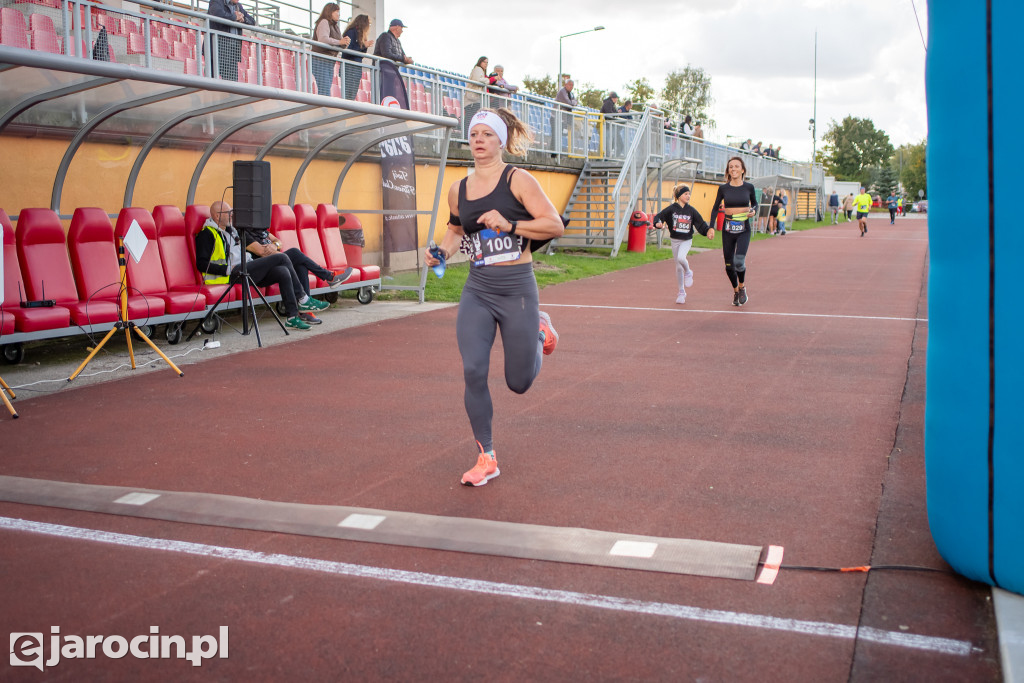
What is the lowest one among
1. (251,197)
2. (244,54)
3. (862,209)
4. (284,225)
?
(284,225)

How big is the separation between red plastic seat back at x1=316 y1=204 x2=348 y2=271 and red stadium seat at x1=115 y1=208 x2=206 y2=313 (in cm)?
306

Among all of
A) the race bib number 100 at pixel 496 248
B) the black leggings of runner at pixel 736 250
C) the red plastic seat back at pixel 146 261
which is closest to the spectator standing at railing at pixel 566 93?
the black leggings of runner at pixel 736 250

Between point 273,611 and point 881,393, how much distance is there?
225 inches

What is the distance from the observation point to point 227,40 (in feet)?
44.7

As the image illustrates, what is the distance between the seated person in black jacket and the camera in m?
11.2

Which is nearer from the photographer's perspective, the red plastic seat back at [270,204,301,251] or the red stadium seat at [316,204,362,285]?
the red plastic seat back at [270,204,301,251]

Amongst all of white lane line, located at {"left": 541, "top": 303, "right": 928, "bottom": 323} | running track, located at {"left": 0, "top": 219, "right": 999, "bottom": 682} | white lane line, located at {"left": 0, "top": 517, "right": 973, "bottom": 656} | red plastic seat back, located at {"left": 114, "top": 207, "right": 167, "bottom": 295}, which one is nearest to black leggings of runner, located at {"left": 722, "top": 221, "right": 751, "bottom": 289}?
white lane line, located at {"left": 541, "top": 303, "right": 928, "bottom": 323}

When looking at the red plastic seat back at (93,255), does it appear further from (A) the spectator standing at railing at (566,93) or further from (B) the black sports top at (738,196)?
(A) the spectator standing at railing at (566,93)

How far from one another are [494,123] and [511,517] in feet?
6.94

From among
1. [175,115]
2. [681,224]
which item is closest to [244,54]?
[175,115]

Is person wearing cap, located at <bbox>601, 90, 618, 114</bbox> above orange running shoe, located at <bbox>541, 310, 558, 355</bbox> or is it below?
above

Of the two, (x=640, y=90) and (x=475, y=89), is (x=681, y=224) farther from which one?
(x=640, y=90)

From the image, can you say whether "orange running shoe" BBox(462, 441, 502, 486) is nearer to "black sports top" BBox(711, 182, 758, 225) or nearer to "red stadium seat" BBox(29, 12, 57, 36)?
"black sports top" BBox(711, 182, 758, 225)

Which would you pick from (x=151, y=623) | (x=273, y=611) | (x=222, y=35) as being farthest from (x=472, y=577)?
(x=222, y=35)
